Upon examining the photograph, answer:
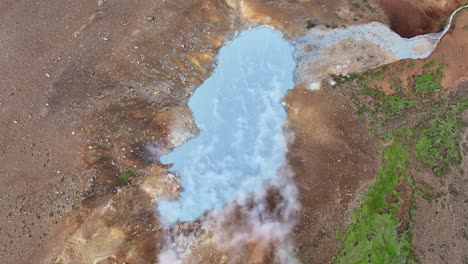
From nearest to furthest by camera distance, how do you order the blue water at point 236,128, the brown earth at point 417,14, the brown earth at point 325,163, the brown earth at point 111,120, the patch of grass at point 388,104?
the brown earth at point 111,120
the blue water at point 236,128
the brown earth at point 325,163
the patch of grass at point 388,104
the brown earth at point 417,14

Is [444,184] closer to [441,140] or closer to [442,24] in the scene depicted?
[441,140]

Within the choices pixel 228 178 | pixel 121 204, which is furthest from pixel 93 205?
pixel 228 178

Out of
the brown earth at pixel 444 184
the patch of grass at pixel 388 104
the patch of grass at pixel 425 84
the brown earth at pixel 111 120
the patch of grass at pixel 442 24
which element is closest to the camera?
the brown earth at pixel 111 120

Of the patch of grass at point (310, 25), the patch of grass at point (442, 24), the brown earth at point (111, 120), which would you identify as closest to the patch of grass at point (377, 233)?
the brown earth at point (111, 120)

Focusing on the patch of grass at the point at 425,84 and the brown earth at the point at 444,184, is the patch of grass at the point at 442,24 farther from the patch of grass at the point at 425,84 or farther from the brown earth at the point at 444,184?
the patch of grass at the point at 425,84

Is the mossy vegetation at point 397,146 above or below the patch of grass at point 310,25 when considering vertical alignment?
below

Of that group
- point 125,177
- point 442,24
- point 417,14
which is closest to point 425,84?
point 442,24

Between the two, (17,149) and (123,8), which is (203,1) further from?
(17,149)
